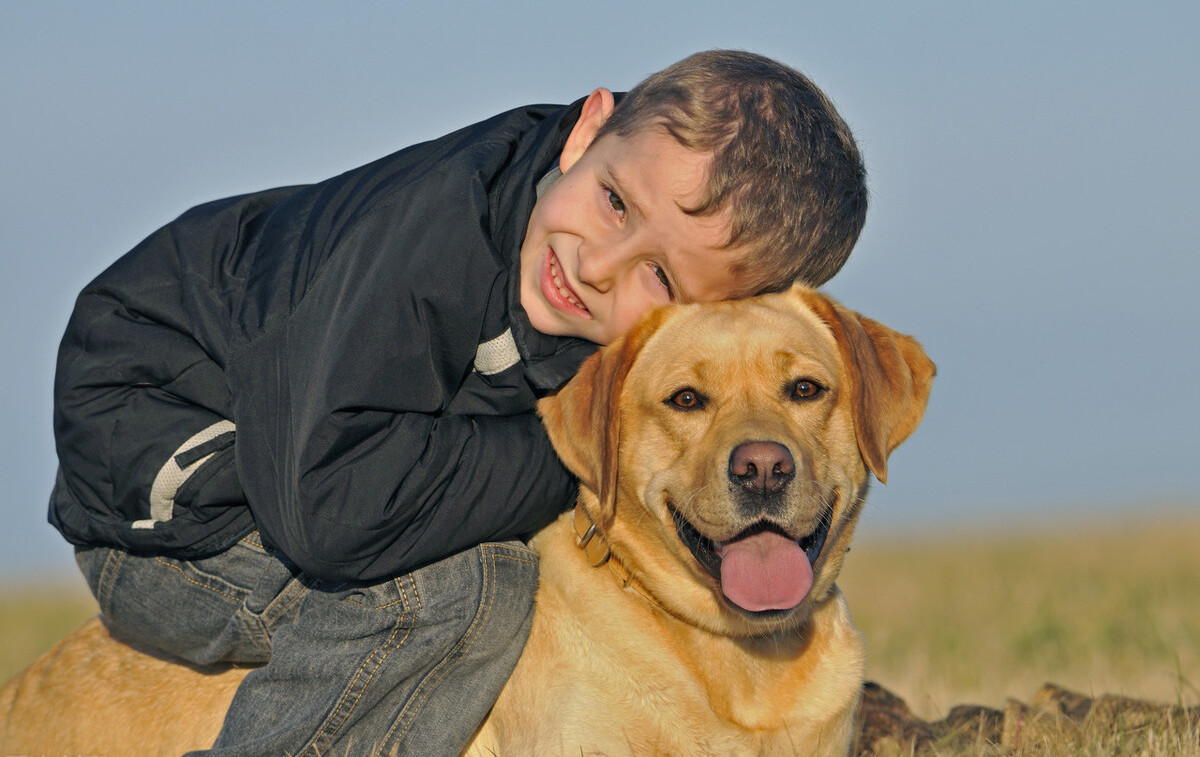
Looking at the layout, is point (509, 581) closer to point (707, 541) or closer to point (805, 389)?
point (707, 541)

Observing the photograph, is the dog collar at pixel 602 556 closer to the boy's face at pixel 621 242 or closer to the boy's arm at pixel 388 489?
the boy's arm at pixel 388 489

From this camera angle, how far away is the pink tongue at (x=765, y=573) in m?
3.82

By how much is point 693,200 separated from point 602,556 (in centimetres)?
122

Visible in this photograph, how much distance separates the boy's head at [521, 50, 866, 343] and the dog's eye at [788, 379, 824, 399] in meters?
0.39

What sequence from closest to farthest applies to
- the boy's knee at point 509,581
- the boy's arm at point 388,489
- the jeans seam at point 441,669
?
1. the boy's arm at point 388,489
2. the jeans seam at point 441,669
3. the boy's knee at point 509,581

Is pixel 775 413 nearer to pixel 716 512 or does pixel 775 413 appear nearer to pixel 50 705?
pixel 716 512

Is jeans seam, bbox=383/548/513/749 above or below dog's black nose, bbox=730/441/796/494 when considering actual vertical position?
below

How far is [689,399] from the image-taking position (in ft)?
13.3

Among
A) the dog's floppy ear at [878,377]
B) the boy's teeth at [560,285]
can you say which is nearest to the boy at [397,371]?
the boy's teeth at [560,285]

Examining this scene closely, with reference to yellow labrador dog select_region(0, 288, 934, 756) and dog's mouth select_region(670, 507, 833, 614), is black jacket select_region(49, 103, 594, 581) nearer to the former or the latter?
yellow labrador dog select_region(0, 288, 934, 756)

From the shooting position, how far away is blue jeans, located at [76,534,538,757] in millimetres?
3803

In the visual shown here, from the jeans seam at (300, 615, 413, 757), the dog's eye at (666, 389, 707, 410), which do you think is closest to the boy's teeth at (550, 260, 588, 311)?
the dog's eye at (666, 389, 707, 410)

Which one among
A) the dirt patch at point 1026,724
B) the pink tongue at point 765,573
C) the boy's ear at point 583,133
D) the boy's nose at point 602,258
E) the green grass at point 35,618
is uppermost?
the boy's ear at point 583,133

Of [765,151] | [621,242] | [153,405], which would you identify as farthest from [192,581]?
[765,151]
